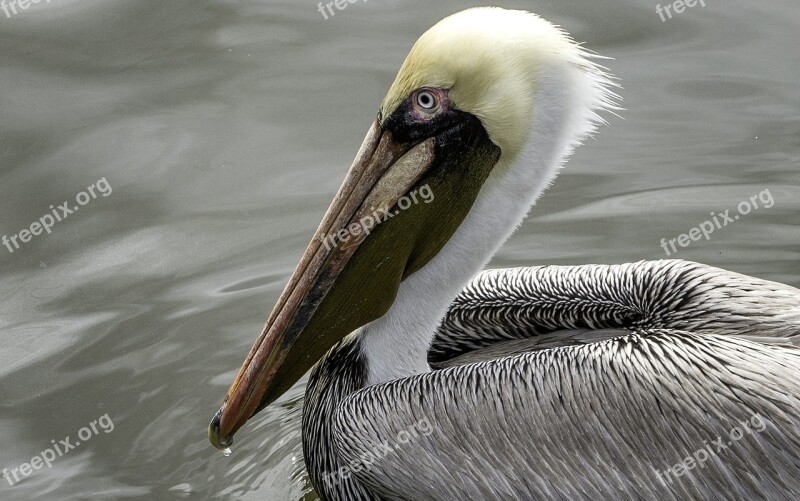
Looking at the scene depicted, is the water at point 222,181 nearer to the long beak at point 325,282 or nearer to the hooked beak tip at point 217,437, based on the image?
the hooked beak tip at point 217,437

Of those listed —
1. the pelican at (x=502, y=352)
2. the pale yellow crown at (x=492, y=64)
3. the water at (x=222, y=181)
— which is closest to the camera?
the pelican at (x=502, y=352)

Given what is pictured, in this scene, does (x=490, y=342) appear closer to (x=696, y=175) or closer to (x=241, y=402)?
(x=241, y=402)

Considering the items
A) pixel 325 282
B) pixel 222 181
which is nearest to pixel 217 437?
pixel 325 282

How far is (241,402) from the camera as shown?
12.6 ft

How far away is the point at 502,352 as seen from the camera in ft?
13.5

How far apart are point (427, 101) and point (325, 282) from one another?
0.68m

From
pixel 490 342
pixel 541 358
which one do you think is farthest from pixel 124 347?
pixel 541 358

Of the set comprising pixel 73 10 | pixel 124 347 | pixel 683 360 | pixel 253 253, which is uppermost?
pixel 73 10

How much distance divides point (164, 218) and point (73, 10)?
1.90 m

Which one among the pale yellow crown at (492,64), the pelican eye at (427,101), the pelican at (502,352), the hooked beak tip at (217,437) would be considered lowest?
the hooked beak tip at (217,437)

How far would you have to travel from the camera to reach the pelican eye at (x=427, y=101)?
365cm

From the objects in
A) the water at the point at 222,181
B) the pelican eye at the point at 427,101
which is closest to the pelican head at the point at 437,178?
the pelican eye at the point at 427,101

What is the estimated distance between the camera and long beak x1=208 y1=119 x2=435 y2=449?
146 inches

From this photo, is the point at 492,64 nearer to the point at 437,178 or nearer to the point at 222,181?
the point at 437,178
